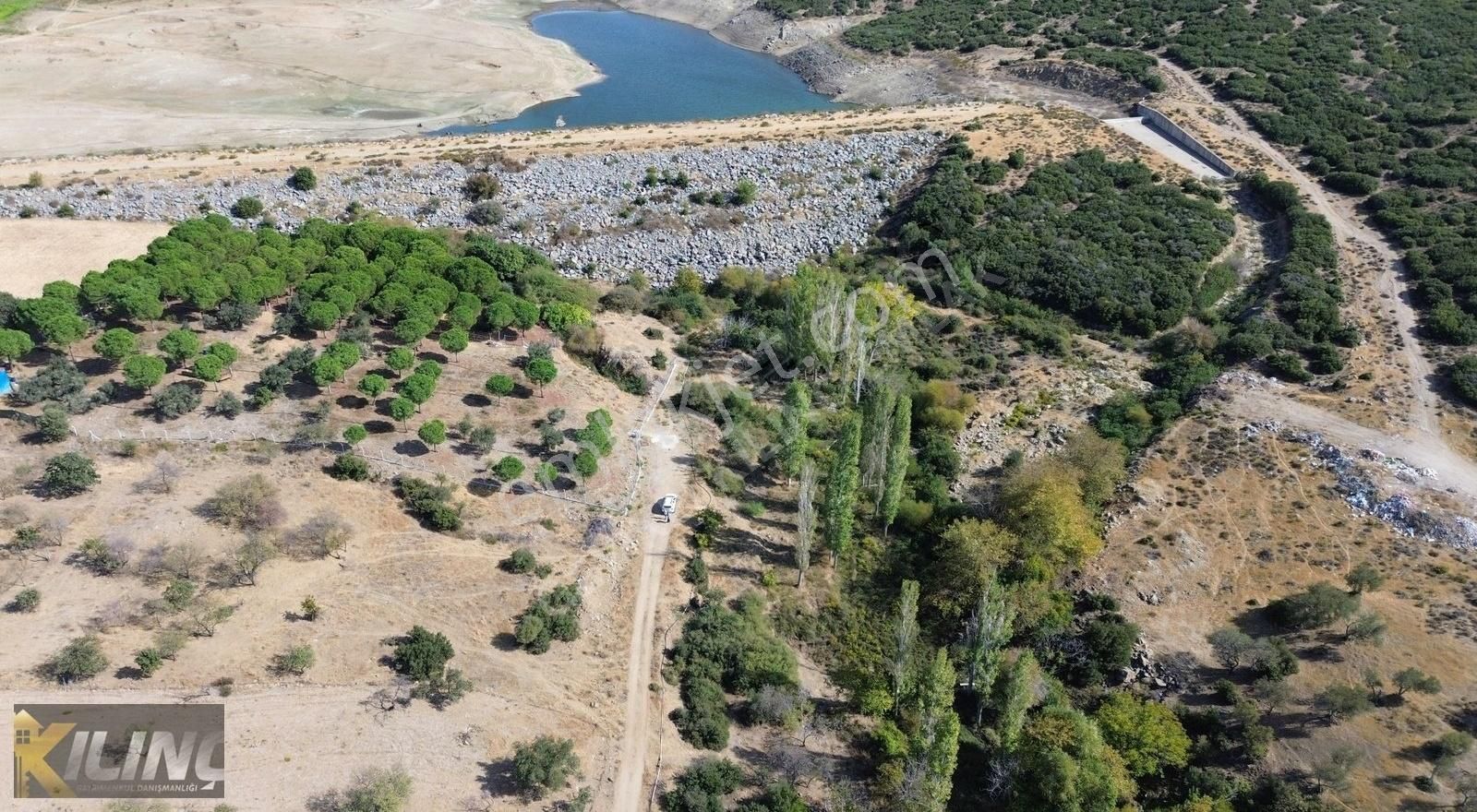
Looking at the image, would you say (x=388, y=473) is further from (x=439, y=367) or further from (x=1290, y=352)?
(x=1290, y=352)

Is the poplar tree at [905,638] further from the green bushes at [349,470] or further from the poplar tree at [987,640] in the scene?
the green bushes at [349,470]

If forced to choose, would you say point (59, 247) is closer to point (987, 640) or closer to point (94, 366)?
point (94, 366)

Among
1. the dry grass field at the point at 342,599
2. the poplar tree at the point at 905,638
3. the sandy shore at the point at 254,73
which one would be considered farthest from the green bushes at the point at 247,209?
the poplar tree at the point at 905,638

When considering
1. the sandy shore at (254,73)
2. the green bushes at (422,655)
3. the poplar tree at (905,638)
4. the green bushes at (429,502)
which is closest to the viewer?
the green bushes at (422,655)

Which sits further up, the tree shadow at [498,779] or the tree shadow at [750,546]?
the tree shadow at [750,546]

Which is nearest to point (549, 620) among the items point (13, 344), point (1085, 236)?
point (13, 344)

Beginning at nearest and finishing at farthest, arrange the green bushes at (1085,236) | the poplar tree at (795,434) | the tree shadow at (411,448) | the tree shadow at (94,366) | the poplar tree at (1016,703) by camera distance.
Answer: the poplar tree at (1016,703)
the tree shadow at (411,448)
the poplar tree at (795,434)
the tree shadow at (94,366)
the green bushes at (1085,236)

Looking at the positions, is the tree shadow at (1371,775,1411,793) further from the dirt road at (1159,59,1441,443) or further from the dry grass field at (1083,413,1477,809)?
the dirt road at (1159,59,1441,443)

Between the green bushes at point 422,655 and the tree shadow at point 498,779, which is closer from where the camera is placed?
the tree shadow at point 498,779
